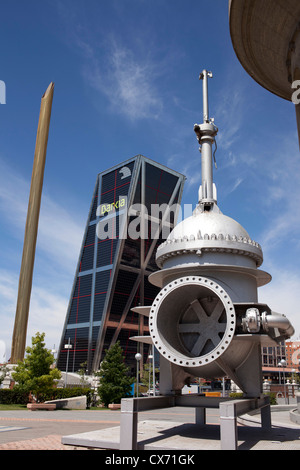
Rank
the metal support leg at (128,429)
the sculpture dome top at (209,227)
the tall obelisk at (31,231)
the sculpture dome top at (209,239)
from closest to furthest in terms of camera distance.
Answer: the metal support leg at (128,429)
the sculpture dome top at (209,239)
the sculpture dome top at (209,227)
the tall obelisk at (31,231)

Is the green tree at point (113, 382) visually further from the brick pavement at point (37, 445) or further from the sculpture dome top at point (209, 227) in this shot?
the sculpture dome top at point (209, 227)

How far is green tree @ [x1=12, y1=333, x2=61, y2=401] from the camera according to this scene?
30.2 meters

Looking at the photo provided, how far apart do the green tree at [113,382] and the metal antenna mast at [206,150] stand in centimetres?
2634

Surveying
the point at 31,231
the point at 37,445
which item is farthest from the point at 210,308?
the point at 31,231

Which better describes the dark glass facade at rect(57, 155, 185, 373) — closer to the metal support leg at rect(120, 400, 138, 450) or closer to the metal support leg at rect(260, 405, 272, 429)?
the metal support leg at rect(260, 405, 272, 429)

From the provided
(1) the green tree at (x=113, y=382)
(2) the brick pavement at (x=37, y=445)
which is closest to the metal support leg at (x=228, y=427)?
(2) the brick pavement at (x=37, y=445)

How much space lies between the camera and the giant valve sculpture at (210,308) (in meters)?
9.84

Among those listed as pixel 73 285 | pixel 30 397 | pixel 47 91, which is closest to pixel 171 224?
pixel 73 285

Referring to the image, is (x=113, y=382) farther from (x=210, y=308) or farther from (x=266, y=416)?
(x=210, y=308)

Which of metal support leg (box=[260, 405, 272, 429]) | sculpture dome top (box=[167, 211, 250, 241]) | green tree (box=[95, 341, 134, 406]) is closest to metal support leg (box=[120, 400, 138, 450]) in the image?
sculpture dome top (box=[167, 211, 250, 241])

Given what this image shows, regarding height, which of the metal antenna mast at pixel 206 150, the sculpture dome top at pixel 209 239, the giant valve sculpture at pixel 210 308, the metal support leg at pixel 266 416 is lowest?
the metal support leg at pixel 266 416

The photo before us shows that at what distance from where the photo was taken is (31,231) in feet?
159

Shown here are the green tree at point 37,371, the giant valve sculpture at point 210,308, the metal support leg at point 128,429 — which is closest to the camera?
the metal support leg at point 128,429

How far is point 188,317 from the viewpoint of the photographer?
11023 millimetres
